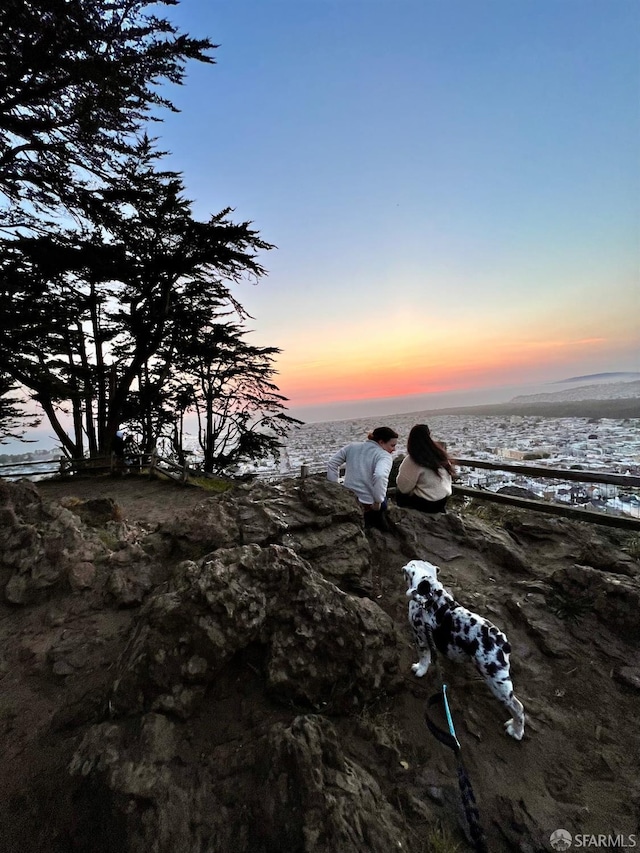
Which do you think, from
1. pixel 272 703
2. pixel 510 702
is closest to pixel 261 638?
pixel 272 703

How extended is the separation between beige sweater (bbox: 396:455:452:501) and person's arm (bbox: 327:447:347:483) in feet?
3.82

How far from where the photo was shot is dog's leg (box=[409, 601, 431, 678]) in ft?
9.23

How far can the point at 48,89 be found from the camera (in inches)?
322

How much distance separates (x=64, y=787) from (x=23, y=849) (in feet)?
0.76

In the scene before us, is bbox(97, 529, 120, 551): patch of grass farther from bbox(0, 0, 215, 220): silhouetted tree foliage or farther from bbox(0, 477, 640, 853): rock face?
bbox(0, 0, 215, 220): silhouetted tree foliage

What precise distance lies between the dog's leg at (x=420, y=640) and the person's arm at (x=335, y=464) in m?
2.12

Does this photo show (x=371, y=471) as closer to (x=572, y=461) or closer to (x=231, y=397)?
(x=572, y=461)

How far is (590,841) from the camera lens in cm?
198

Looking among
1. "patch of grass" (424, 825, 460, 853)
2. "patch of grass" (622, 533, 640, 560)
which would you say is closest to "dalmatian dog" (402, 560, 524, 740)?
"patch of grass" (424, 825, 460, 853)

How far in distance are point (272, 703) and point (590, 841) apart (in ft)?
6.20

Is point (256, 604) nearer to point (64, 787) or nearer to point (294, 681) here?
point (294, 681)

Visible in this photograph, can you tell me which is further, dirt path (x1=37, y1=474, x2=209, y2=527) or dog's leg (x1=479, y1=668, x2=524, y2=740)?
dirt path (x1=37, y1=474, x2=209, y2=527)

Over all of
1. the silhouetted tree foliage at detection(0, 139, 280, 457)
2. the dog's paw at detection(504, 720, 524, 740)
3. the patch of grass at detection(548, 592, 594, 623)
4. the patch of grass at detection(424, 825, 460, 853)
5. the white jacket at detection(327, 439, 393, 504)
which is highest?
the silhouetted tree foliage at detection(0, 139, 280, 457)

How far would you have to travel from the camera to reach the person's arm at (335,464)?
481 centimetres
